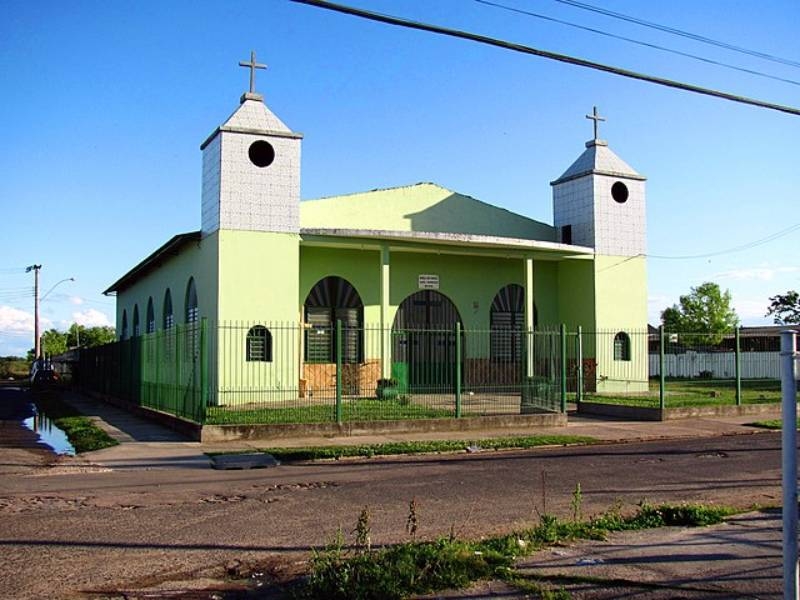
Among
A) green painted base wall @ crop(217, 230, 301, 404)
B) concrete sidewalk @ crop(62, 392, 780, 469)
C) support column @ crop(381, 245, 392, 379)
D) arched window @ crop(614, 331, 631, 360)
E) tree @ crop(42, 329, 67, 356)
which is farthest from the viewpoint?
tree @ crop(42, 329, 67, 356)

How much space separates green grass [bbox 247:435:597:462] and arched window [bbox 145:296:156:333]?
2050 cm

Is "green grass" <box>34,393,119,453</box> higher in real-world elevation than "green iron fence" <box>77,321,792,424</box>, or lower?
lower

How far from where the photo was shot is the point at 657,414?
20203mm

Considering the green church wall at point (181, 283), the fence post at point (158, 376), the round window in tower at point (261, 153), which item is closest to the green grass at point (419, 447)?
the fence post at point (158, 376)

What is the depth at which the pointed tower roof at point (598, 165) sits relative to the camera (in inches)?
1156

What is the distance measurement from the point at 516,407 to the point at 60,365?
131 feet

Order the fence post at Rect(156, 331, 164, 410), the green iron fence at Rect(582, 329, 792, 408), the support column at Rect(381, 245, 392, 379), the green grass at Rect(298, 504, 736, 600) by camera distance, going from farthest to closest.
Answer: the green iron fence at Rect(582, 329, 792, 408) → the support column at Rect(381, 245, 392, 379) → the fence post at Rect(156, 331, 164, 410) → the green grass at Rect(298, 504, 736, 600)

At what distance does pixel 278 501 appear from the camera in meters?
9.49

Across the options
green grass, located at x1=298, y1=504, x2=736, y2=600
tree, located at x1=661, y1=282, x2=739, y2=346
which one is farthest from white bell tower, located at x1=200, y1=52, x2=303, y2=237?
tree, located at x1=661, y1=282, x2=739, y2=346

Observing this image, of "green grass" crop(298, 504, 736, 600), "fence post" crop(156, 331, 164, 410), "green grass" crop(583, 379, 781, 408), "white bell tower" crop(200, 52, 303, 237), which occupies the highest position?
"white bell tower" crop(200, 52, 303, 237)

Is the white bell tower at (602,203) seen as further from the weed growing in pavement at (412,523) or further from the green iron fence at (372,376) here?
the weed growing in pavement at (412,523)

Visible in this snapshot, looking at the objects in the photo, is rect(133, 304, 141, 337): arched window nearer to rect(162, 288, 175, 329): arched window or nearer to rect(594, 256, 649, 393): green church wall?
rect(162, 288, 175, 329): arched window

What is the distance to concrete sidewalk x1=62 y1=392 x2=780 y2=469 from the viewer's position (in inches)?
531

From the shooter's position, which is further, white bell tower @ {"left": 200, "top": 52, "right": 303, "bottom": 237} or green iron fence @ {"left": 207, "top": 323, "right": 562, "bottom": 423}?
white bell tower @ {"left": 200, "top": 52, "right": 303, "bottom": 237}
